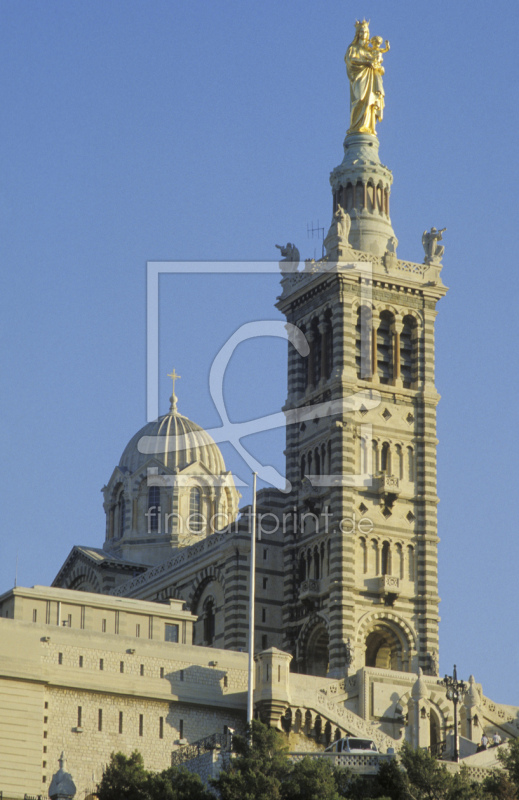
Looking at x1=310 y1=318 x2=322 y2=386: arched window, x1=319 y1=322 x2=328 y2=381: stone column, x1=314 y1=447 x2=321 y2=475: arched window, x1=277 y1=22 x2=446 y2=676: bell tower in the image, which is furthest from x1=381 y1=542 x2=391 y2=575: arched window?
x1=310 y1=318 x2=322 y2=386: arched window

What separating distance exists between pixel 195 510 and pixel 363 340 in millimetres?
23854

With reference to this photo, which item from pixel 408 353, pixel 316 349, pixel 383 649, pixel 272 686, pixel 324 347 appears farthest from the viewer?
pixel 316 349

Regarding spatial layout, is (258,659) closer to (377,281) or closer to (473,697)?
(473,697)

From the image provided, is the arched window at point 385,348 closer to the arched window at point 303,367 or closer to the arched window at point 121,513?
the arched window at point 303,367

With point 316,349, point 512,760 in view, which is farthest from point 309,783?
point 316,349

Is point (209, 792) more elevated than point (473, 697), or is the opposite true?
point (473, 697)

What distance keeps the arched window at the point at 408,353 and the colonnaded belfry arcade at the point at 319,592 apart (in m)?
0.13

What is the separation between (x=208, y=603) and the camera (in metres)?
105

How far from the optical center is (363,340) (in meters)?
102

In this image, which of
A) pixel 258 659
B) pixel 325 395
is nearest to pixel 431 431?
pixel 325 395

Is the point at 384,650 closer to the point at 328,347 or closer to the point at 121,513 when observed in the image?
the point at 328,347

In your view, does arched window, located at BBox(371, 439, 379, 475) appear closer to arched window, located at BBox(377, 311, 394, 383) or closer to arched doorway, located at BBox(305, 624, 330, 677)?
arched window, located at BBox(377, 311, 394, 383)

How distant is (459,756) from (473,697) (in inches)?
248

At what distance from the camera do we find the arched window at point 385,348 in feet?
338
